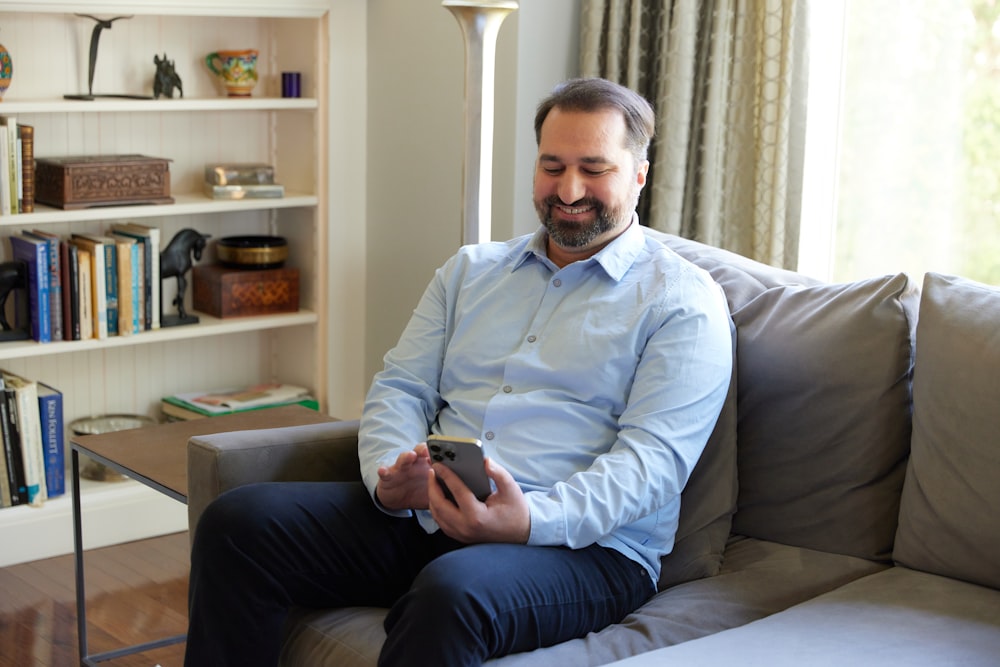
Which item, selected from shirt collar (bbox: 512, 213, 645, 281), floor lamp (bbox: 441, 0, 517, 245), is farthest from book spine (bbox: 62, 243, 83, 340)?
shirt collar (bbox: 512, 213, 645, 281)

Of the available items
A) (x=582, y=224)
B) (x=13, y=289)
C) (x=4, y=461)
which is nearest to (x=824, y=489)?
(x=582, y=224)

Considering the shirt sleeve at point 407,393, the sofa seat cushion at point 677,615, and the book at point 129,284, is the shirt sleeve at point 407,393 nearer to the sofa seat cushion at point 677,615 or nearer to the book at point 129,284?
the sofa seat cushion at point 677,615

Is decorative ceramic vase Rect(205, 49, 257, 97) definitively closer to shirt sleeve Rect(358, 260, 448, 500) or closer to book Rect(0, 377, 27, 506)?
book Rect(0, 377, 27, 506)

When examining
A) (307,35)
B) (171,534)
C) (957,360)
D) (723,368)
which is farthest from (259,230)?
(957,360)

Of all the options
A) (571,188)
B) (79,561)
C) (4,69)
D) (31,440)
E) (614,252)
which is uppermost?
(4,69)

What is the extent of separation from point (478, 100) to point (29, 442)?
155 centimetres

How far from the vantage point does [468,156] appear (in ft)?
8.75

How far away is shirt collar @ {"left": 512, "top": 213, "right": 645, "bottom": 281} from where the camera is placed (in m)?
2.09

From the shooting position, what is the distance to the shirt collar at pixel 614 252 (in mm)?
2094

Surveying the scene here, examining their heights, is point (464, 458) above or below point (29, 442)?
above

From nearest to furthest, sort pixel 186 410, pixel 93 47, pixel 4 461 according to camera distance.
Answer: pixel 4 461, pixel 93 47, pixel 186 410

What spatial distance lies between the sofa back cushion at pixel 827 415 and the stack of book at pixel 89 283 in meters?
1.93

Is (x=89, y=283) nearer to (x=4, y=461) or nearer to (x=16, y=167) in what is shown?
(x=16, y=167)

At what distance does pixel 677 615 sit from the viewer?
6.18 feet
